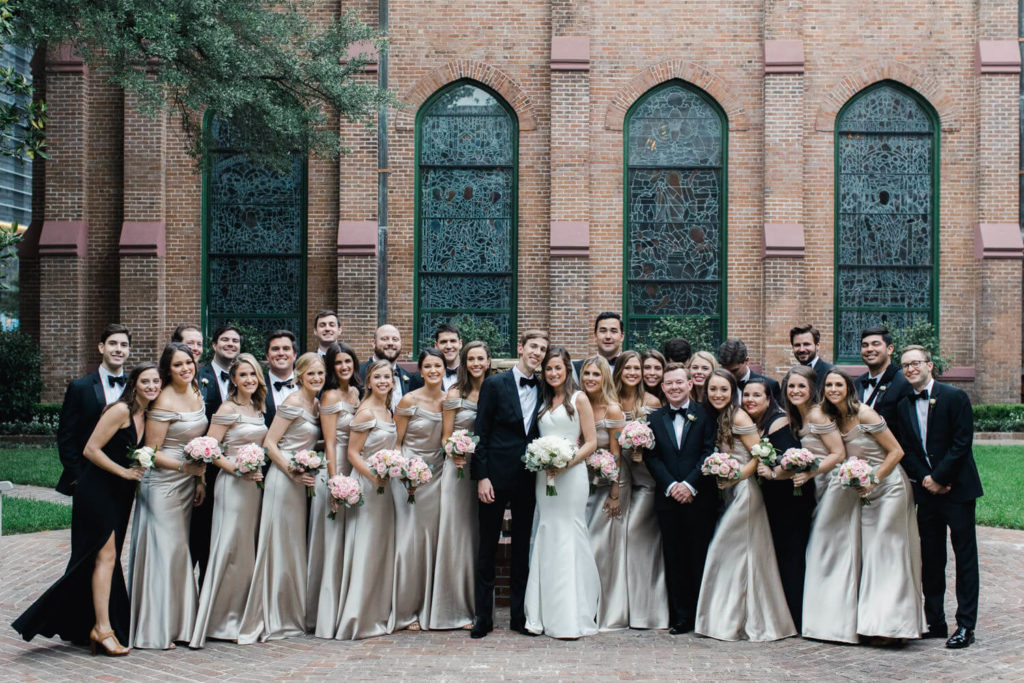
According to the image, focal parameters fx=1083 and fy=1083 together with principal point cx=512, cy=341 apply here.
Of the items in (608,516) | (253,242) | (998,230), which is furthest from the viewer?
(253,242)

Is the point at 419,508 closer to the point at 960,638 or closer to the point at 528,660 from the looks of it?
the point at 528,660

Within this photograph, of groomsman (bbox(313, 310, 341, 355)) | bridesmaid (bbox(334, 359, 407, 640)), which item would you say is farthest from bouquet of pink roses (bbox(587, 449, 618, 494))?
groomsman (bbox(313, 310, 341, 355))

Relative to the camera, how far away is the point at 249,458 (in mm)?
7688

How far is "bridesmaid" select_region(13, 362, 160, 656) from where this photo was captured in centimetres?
735

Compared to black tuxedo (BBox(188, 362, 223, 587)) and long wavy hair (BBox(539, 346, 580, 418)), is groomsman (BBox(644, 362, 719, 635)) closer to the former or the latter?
long wavy hair (BBox(539, 346, 580, 418))

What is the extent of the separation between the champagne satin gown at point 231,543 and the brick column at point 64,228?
15.5m

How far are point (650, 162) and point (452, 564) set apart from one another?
15.9 meters

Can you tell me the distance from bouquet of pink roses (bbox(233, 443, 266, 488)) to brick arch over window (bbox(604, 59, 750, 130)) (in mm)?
16009

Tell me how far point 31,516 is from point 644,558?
7.61 meters

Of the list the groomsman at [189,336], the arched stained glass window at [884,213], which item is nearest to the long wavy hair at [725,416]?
the groomsman at [189,336]

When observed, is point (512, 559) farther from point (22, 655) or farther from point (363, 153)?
point (363, 153)

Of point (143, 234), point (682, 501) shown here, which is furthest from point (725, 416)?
point (143, 234)

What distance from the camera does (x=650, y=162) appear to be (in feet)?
74.6

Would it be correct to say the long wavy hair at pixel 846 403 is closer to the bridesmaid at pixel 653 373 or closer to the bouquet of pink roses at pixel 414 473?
the bridesmaid at pixel 653 373
